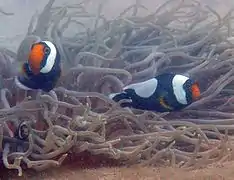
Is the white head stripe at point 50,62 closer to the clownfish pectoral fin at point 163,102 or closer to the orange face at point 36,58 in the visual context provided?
the orange face at point 36,58

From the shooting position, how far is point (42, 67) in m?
1.78

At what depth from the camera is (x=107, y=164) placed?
5.74 ft

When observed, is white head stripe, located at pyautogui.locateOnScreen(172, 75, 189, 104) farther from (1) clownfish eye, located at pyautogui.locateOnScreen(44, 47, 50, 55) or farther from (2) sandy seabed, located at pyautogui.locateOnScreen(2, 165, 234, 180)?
(1) clownfish eye, located at pyautogui.locateOnScreen(44, 47, 50, 55)

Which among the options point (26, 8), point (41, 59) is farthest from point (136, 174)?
point (26, 8)

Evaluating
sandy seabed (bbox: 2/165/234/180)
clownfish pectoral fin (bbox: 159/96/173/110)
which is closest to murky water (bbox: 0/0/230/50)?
clownfish pectoral fin (bbox: 159/96/173/110)

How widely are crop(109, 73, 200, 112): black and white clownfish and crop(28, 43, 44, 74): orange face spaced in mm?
383

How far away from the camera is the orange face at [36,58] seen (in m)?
1.77

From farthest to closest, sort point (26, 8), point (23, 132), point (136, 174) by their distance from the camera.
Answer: point (26, 8), point (23, 132), point (136, 174)

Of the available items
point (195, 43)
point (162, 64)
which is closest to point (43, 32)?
point (162, 64)

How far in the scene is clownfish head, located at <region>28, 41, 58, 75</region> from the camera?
5.82ft

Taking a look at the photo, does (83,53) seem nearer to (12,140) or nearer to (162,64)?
(162,64)

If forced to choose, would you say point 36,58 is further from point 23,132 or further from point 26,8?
point 26,8

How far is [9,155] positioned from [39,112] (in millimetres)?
244

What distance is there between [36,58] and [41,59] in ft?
0.07
